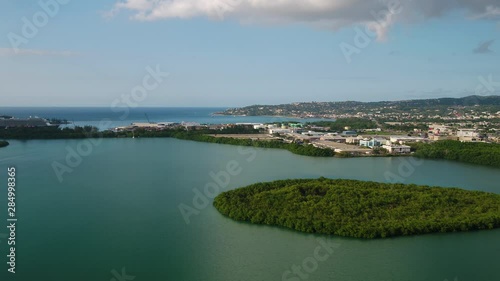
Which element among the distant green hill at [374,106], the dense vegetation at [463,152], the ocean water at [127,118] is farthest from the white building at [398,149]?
the distant green hill at [374,106]

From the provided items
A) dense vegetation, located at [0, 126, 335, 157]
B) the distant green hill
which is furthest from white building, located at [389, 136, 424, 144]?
the distant green hill

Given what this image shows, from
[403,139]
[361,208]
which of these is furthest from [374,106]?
[361,208]

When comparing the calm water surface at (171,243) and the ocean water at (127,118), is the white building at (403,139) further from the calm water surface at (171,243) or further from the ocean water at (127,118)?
the ocean water at (127,118)

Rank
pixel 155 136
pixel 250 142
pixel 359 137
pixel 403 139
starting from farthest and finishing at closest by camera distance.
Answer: pixel 155 136
pixel 359 137
pixel 403 139
pixel 250 142

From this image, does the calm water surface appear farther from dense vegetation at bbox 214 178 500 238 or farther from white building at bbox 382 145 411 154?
white building at bbox 382 145 411 154

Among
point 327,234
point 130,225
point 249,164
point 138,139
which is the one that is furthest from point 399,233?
point 138,139

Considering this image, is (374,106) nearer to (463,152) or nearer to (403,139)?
(403,139)
